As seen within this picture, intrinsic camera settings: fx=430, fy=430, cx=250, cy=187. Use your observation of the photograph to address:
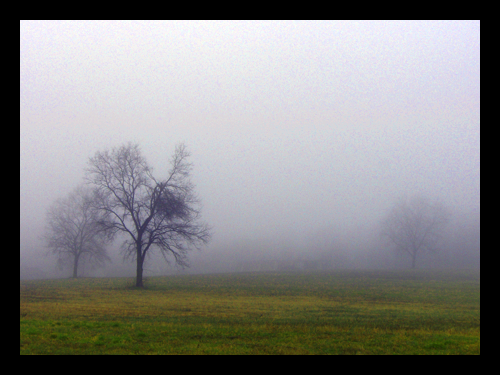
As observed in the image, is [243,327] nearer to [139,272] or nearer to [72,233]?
[139,272]

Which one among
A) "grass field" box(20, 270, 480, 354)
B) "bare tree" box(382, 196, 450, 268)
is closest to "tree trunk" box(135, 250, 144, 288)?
"grass field" box(20, 270, 480, 354)

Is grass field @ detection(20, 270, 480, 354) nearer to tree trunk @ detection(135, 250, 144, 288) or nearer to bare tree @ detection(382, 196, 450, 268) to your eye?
tree trunk @ detection(135, 250, 144, 288)

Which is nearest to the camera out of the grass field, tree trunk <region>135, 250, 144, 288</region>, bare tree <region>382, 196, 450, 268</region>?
the grass field

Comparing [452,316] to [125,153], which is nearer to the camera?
[452,316]

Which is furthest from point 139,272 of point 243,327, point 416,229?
point 416,229

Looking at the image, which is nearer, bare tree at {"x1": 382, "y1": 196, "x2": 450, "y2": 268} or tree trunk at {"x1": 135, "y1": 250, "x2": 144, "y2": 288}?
tree trunk at {"x1": 135, "y1": 250, "x2": 144, "y2": 288}

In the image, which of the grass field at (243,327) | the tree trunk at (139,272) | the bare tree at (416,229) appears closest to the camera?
the grass field at (243,327)

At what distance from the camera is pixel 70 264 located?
7125 centimetres

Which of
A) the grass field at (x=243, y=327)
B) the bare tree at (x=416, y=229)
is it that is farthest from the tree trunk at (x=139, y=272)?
the bare tree at (x=416, y=229)

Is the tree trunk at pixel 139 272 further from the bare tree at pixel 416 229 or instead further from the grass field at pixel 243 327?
the bare tree at pixel 416 229

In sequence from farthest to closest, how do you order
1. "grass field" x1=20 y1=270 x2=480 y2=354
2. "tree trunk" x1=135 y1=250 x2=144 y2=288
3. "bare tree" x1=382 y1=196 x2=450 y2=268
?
"bare tree" x1=382 y1=196 x2=450 y2=268
"tree trunk" x1=135 y1=250 x2=144 y2=288
"grass field" x1=20 y1=270 x2=480 y2=354

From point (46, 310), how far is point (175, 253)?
17.2 metres
